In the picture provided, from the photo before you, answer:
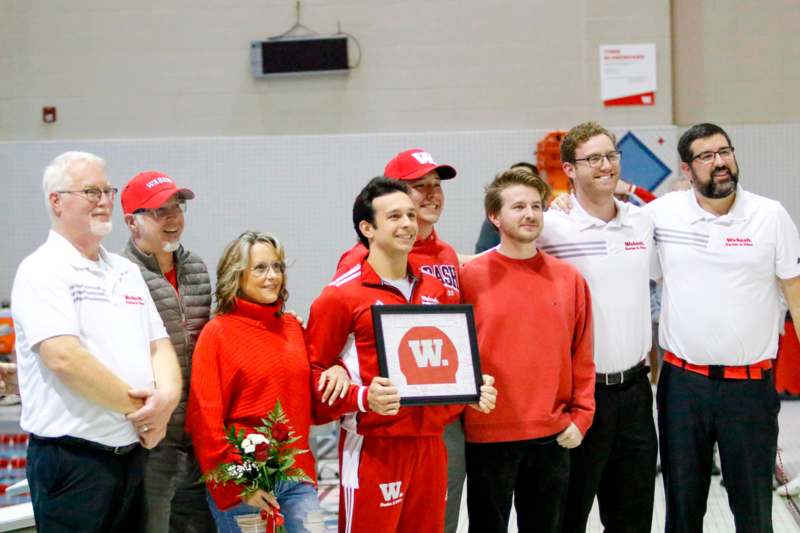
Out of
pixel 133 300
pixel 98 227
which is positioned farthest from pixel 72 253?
pixel 133 300

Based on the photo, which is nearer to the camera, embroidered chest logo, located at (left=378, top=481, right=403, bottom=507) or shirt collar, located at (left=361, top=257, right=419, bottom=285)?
embroidered chest logo, located at (left=378, top=481, right=403, bottom=507)

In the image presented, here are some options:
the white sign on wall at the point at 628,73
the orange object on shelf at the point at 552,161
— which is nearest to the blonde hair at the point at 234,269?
the orange object on shelf at the point at 552,161

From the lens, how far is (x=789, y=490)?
16.4ft

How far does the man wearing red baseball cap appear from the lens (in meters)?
3.19

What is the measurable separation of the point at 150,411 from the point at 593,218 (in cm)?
173

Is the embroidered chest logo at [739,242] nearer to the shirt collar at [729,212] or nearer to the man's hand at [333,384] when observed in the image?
the shirt collar at [729,212]

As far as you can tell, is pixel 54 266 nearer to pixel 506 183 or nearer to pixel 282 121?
pixel 506 183

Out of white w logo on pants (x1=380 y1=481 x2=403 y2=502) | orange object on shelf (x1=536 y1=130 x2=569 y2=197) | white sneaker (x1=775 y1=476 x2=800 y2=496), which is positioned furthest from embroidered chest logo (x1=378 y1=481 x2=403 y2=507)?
orange object on shelf (x1=536 y1=130 x2=569 y2=197)

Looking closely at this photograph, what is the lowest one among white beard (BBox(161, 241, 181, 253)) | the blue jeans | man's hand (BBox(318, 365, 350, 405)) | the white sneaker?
the white sneaker

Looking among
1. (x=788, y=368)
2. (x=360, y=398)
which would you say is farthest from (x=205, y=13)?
(x=360, y=398)

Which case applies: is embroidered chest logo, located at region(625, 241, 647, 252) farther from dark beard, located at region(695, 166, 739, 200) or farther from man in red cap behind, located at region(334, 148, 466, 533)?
man in red cap behind, located at region(334, 148, 466, 533)

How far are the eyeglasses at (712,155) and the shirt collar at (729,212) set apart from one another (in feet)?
0.44

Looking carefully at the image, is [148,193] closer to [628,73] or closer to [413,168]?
[413,168]

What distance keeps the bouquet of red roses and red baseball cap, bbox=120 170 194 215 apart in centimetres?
90
